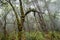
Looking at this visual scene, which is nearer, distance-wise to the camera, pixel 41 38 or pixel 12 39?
pixel 41 38

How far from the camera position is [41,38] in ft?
37.5

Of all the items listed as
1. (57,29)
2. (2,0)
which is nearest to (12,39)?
(2,0)

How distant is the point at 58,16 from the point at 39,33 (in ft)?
23.3

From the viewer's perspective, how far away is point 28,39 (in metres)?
11.9

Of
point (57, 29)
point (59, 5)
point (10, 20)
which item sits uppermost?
point (59, 5)

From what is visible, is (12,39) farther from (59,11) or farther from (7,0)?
(59,11)

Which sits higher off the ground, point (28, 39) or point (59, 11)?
point (59, 11)

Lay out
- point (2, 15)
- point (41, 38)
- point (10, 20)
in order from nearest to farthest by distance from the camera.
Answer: point (41, 38) < point (2, 15) < point (10, 20)

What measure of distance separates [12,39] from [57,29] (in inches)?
274

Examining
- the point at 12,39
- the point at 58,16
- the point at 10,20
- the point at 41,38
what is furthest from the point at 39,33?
the point at 58,16

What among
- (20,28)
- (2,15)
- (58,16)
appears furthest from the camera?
(58,16)

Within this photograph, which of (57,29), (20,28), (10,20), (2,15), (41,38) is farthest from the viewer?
(57,29)

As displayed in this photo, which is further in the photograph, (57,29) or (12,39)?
(57,29)

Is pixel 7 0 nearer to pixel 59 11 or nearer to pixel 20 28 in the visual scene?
pixel 20 28
